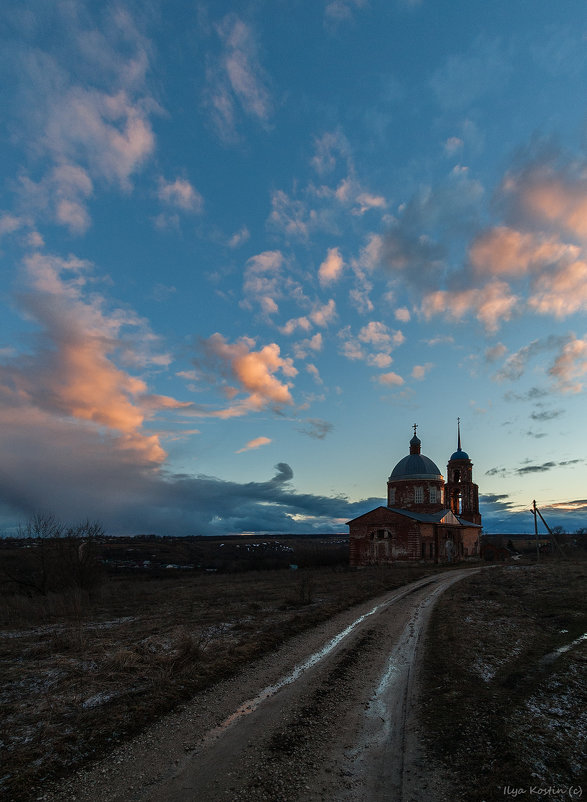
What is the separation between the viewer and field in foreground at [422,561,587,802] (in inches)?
192

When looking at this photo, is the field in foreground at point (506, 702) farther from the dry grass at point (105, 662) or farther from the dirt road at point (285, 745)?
the dry grass at point (105, 662)

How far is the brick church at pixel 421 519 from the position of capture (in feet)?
143

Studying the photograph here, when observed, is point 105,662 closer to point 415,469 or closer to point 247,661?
point 247,661

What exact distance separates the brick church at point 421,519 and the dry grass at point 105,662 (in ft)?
89.8

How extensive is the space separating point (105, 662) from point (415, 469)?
160 ft

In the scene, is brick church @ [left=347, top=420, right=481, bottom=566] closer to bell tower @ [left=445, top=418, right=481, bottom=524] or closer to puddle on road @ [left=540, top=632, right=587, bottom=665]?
bell tower @ [left=445, top=418, right=481, bottom=524]

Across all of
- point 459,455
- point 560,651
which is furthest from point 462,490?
point 560,651

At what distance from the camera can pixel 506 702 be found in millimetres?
6875

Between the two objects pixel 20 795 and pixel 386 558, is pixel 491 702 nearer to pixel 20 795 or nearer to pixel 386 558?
pixel 20 795

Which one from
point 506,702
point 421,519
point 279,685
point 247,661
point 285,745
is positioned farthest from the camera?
point 421,519

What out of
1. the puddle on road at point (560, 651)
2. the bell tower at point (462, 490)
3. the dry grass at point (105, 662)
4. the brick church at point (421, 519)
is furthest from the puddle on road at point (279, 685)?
the bell tower at point (462, 490)

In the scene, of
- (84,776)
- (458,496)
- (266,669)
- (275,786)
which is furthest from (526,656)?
(458,496)

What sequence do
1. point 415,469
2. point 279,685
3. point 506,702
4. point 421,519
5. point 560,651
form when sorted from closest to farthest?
point 506,702 → point 279,685 → point 560,651 → point 421,519 → point 415,469

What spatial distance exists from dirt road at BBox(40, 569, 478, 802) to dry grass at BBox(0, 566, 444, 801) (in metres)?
0.52
